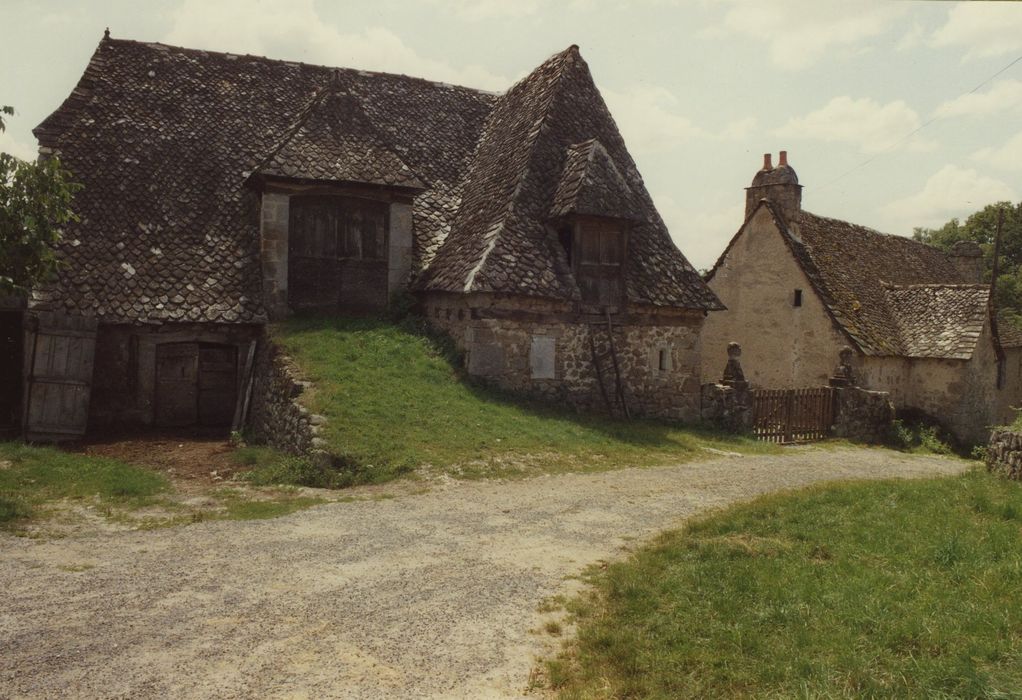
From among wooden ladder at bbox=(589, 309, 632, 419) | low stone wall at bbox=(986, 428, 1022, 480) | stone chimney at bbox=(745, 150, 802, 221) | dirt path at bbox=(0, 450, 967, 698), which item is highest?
stone chimney at bbox=(745, 150, 802, 221)

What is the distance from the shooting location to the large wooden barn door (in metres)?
14.7

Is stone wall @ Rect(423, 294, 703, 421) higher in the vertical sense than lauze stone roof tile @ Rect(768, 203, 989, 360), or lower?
lower

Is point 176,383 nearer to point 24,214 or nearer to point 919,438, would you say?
point 24,214

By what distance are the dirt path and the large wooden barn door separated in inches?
298

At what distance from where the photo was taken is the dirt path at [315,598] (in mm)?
5016

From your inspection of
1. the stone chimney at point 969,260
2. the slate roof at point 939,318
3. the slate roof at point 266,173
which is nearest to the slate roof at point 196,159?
the slate roof at point 266,173

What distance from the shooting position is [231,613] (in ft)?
19.7

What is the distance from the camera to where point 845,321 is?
74.0ft

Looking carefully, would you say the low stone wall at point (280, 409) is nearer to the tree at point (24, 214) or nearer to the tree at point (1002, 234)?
the tree at point (24, 214)

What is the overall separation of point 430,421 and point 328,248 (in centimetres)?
683

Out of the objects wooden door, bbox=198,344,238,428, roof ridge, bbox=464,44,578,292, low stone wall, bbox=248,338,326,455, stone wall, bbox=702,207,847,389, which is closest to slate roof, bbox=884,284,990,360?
stone wall, bbox=702,207,847,389

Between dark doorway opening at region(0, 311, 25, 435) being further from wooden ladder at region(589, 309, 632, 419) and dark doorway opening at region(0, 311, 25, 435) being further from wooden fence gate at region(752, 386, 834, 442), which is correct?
wooden fence gate at region(752, 386, 834, 442)

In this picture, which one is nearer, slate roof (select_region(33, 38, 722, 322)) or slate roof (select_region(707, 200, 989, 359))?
slate roof (select_region(33, 38, 722, 322))

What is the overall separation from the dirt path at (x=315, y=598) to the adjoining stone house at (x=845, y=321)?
47.7 feet
